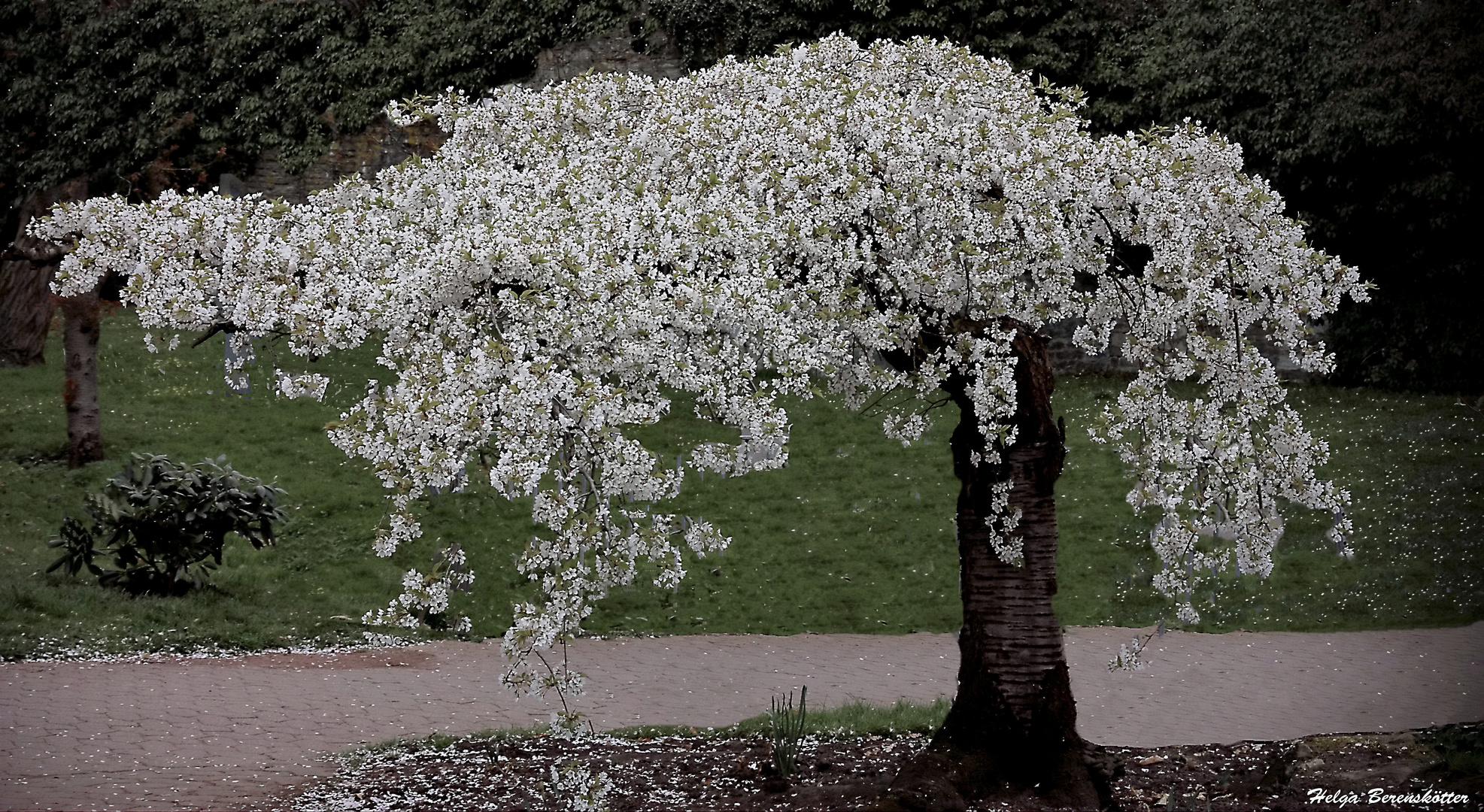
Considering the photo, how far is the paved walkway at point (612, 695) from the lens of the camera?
28.3ft

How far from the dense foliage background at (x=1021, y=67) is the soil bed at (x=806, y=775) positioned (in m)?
13.5

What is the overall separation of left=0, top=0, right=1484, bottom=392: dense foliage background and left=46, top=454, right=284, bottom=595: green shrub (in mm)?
7109

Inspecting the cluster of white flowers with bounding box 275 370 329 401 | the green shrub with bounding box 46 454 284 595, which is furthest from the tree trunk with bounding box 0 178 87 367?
the cluster of white flowers with bounding box 275 370 329 401

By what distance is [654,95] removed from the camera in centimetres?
812

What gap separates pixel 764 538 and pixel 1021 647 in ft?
26.9

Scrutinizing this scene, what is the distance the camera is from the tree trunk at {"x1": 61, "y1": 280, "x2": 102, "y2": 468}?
53.0ft

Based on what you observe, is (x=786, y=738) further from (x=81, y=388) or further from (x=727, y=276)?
(x=81, y=388)

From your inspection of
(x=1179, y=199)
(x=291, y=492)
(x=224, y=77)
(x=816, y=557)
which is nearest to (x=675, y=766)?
(x=1179, y=199)

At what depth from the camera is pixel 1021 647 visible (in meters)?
7.75

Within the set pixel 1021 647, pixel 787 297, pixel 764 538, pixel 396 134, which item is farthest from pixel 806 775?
pixel 396 134

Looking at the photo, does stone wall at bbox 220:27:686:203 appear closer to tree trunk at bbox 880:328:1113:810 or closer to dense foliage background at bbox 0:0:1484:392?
dense foliage background at bbox 0:0:1484:392

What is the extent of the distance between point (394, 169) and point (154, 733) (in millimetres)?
4573

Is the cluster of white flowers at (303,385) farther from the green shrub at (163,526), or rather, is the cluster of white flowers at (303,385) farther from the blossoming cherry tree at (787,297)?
the green shrub at (163,526)

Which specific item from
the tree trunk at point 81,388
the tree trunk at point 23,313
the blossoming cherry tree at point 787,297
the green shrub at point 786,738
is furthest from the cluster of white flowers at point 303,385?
the tree trunk at point 23,313
